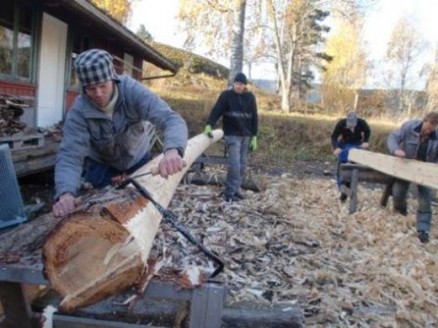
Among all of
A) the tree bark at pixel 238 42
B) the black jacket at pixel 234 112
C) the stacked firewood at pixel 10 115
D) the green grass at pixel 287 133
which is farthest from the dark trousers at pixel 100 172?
the tree bark at pixel 238 42

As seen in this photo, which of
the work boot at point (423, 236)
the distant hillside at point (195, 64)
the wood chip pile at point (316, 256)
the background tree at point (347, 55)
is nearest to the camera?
the wood chip pile at point (316, 256)

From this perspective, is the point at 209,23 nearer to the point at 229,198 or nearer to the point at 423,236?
the point at 229,198

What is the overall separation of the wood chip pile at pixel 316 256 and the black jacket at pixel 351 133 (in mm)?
1256

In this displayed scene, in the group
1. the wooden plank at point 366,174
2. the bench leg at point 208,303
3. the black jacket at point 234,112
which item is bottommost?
the bench leg at point 208,303

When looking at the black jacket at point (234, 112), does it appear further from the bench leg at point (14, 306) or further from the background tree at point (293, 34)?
the background tree at point (293, 34)

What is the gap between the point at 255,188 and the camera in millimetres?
8625

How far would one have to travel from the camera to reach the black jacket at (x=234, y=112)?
761 centimetres

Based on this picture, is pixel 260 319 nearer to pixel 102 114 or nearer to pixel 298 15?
pixel 102 114

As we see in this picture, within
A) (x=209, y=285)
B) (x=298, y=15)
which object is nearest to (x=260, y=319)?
(x=209, y=285)

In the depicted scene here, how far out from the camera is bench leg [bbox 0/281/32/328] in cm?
289

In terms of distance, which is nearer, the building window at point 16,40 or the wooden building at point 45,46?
the building window at point 16,40

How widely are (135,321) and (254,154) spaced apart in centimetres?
1316

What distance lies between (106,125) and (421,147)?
15.6ft

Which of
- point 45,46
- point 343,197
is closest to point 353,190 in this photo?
point 343,197
